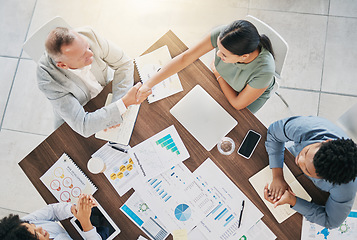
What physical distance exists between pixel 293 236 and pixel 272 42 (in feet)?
3.66

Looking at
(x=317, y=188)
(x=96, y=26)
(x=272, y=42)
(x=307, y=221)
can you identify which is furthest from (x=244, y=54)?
(x=96, y=26)

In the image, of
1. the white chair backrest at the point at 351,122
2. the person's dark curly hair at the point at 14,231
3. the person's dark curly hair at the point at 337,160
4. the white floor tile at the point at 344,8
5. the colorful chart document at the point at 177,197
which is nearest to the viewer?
the person's dark curly hair at the point at 337,160

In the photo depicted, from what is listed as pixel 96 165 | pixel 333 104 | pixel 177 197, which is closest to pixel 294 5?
pixel 333 104

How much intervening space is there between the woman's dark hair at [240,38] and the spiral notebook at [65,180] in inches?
43.2

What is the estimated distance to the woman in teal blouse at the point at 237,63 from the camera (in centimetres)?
157

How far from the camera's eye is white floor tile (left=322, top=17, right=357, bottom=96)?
2.70 metres

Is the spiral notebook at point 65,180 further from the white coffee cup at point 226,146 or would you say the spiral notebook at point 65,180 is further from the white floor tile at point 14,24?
the white floor tile at point 14,24

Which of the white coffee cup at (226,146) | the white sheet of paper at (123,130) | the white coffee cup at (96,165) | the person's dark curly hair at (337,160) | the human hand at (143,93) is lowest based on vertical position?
the person's dark curly hair at (337,160)

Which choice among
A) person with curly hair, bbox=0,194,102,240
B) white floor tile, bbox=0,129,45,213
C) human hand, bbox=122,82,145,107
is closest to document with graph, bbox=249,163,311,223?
human hand, bbox=122,82,145,107

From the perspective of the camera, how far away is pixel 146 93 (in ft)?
6.05

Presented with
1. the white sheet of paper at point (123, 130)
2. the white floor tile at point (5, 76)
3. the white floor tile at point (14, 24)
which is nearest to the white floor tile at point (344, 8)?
the white sheet of paper at point (123, 130)

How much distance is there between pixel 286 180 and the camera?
5.78 ft

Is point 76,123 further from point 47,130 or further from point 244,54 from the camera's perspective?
point 47,130

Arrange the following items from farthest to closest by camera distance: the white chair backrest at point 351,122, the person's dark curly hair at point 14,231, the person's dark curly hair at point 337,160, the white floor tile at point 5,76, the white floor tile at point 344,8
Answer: the white floor tile at point 5,76 → the white floor tile at point 344,8 → the white chair backrest at point 351,122 → the person's dark curly hair at point 14,231 → the person's dark curly hair at point 337,160
